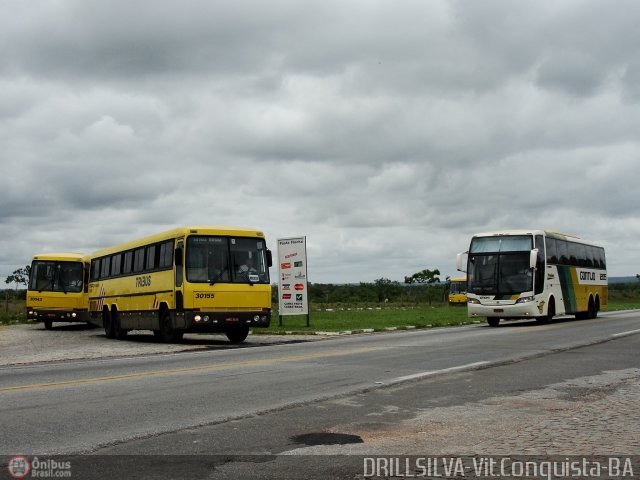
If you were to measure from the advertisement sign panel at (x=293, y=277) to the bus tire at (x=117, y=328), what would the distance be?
22.2ft

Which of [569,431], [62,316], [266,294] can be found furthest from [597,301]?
[569,431]

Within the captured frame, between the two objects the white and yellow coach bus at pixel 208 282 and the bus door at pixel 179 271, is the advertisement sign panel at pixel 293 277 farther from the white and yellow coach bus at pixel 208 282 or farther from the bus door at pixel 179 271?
the bus door at pixel 179 271

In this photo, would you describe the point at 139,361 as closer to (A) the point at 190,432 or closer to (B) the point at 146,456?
(A) the point at 190,432

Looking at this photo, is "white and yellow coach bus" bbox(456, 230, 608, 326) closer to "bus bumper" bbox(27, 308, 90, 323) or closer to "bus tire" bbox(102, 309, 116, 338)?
"bus tire" bbox(102, 309, 116, 338)

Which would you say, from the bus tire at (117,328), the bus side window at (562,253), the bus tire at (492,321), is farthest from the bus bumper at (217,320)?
the bus side window at (562,253)

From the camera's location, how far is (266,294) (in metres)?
22.7

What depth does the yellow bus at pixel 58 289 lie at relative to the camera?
37094 millimetres

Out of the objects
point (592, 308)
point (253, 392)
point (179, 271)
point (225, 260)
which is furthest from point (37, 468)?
point (592, 308)

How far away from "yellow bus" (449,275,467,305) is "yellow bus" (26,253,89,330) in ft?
157

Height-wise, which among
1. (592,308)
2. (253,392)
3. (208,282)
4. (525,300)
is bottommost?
(253,392)

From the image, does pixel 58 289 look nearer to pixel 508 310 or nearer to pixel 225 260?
pixel 225 260

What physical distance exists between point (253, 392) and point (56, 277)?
95.6 feet

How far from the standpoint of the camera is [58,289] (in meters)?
37.5

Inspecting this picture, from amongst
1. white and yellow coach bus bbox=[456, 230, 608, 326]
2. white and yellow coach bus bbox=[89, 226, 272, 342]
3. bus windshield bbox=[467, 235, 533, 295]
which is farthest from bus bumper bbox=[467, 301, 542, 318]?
white and yellow coach bus bbox=[89, 226, 272, 342]
